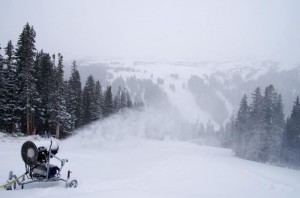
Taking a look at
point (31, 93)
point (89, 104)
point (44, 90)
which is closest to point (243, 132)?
point (89, 104)

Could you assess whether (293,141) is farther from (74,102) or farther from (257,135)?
(74,102)

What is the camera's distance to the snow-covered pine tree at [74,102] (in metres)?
46.9

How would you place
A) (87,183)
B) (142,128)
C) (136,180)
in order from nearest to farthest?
(87,183) < (136,180) < (142,128)

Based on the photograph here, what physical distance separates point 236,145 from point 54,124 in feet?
140

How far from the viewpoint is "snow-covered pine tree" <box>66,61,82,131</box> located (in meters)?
46.9

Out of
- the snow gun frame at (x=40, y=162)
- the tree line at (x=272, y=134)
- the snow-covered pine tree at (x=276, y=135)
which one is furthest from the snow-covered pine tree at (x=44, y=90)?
the snow-covered pine tree at (x=276, y=135)

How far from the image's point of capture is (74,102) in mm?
47594

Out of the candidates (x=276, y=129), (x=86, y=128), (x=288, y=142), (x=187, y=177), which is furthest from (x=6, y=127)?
(x=288, y=142)

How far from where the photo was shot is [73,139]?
44.5 meters

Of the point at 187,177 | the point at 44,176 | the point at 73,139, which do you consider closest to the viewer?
the point at 44,176

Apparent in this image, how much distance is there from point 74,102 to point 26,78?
14182 mm

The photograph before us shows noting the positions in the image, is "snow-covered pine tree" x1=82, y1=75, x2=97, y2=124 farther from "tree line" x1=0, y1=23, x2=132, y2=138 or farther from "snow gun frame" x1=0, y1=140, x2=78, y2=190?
"snow gun frame" x1=0, y1=140, x2=78, y2=190

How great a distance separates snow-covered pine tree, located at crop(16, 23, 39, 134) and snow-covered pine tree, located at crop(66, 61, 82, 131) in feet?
33.2

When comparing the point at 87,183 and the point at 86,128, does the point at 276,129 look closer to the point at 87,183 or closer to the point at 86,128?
the point at 86,128
